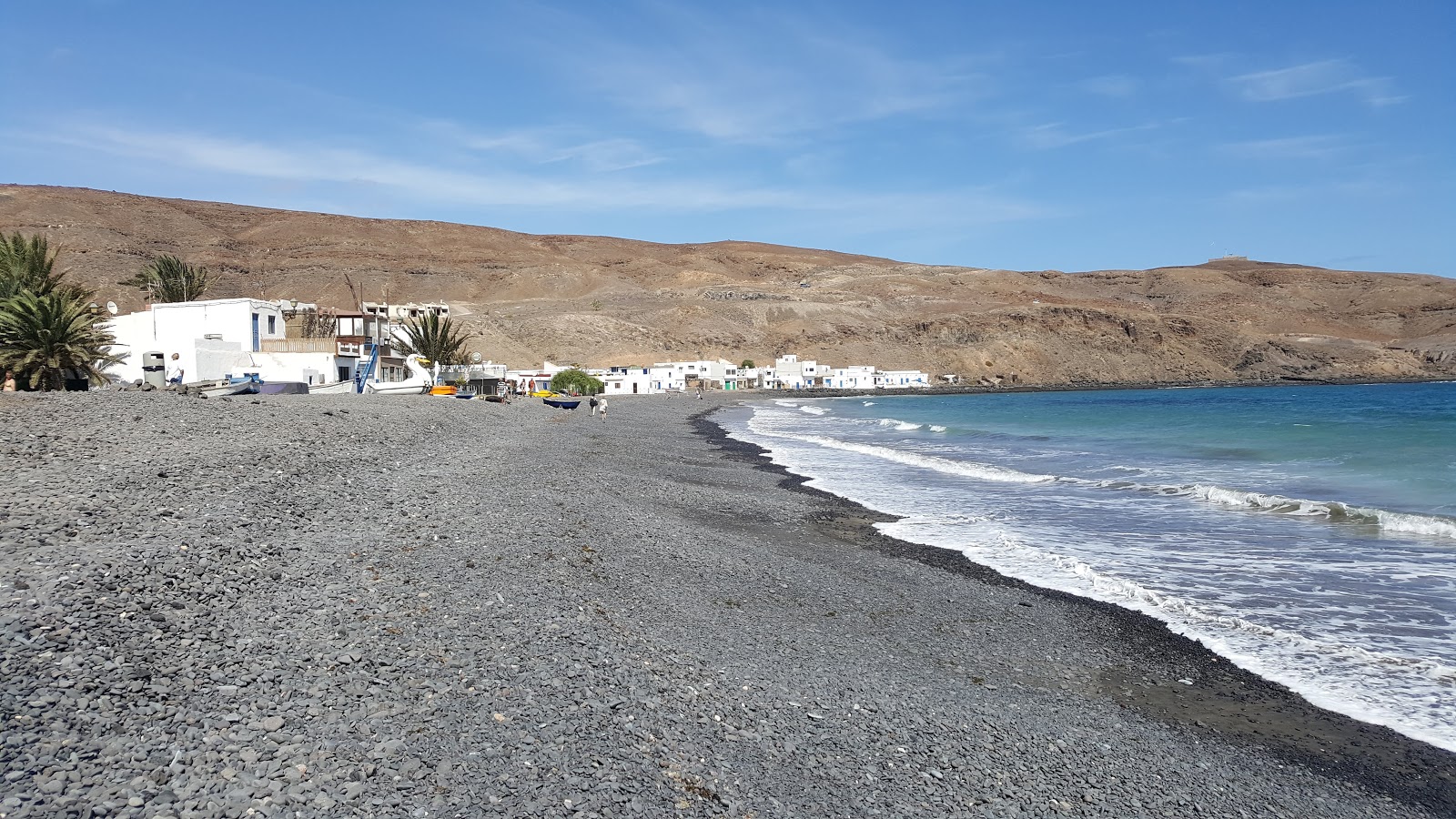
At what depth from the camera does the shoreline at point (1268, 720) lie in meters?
5.69

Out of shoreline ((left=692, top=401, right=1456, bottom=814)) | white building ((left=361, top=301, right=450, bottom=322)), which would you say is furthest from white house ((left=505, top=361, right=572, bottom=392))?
shoreline ((left=692, top=401, right=1456, bottom=814))

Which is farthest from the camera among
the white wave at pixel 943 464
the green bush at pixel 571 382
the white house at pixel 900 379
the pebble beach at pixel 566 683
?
the white house at pixel 900 379

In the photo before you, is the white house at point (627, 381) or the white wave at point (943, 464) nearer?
the white wave at point (943, 464)

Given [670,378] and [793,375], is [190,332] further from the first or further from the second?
[793,375]

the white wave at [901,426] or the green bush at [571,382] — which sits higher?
the green bush at [571,382]

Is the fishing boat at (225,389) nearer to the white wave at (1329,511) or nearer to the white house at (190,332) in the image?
the white house at (190,332)

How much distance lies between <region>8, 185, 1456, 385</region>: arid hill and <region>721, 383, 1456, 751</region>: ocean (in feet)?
248

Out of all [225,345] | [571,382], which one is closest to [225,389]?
[225,345]

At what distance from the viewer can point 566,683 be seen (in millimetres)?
5941

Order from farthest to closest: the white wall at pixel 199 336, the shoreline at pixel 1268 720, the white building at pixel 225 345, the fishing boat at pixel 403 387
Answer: the fishing boat at pixel 403 387 → the white wall at pixel 199 336 → the white building at pixel 225 345 → the shoreline at pixel 1268 720

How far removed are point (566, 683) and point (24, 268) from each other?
2911cm

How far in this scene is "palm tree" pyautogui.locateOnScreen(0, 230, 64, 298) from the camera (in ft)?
83.6

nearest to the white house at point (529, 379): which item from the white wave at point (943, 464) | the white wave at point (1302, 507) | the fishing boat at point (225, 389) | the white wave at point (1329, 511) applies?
the fishing boat at point (225, 389)

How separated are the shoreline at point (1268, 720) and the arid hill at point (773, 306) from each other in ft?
296
